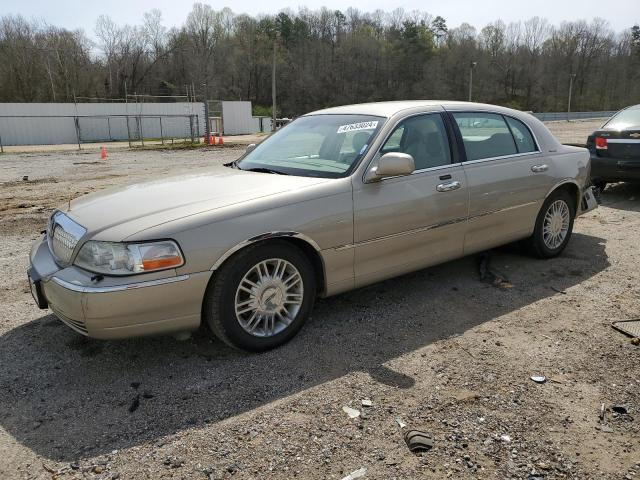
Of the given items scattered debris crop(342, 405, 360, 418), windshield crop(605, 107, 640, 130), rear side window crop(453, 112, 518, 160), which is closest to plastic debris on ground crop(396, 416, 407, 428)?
scattered debris crop(342, 405, 360, 418)

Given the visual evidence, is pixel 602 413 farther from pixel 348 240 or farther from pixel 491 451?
pixel 348 240

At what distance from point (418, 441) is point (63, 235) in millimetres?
2573

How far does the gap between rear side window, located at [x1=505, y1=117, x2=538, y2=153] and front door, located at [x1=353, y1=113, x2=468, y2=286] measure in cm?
103

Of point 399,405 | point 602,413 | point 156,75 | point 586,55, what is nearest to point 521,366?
point 602,413

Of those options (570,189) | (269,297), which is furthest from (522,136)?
(269,297)

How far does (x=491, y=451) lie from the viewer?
258 centimetres

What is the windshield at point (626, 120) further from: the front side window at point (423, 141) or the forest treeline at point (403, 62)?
the forest treeline at point (403, 62)

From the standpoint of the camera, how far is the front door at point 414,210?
3924mm

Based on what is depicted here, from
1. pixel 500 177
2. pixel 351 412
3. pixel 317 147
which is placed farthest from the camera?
pixel 500 177

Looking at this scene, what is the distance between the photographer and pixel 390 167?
12.5ft

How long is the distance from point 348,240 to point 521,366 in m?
1.41

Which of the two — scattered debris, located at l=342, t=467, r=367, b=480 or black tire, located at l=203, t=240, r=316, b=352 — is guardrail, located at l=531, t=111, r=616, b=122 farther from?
scattered debris, located at l=342, t=467, r=367, b=480

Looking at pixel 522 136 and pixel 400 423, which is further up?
pixel 522 136

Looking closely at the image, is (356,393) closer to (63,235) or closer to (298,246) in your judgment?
(298,246)
